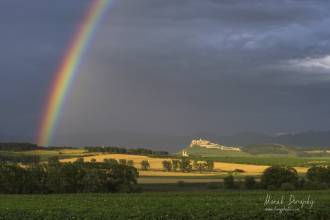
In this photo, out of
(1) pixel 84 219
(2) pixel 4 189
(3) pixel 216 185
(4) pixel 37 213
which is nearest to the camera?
(1) pixel 84 219

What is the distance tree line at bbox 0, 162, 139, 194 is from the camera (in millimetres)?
86750

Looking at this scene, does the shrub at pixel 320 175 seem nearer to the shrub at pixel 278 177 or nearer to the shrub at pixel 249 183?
the shrub at pixel 278 177

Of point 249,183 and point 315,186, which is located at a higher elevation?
point 315,186

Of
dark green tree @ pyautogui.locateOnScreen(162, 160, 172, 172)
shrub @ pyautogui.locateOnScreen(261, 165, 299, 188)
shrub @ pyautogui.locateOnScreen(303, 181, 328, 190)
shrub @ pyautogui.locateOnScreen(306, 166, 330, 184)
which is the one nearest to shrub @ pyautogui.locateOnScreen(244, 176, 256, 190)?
shrub @ pyautogui.locateOnScreen(261, 165, 299, 188)

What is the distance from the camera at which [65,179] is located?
89188 mm

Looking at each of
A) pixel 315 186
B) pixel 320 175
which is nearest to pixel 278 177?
pixel 315 186

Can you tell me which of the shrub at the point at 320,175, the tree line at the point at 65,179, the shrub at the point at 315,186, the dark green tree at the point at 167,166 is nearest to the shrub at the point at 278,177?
the shrub at the point at 315,186

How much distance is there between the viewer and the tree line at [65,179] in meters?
86.8

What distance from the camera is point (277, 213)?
117ft

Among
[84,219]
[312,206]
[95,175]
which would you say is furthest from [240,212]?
[95,175]

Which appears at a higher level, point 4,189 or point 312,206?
point 312,206

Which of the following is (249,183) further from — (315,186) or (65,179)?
(65,179)

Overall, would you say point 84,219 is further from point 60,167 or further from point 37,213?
point 60,167

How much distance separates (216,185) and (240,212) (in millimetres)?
84598
